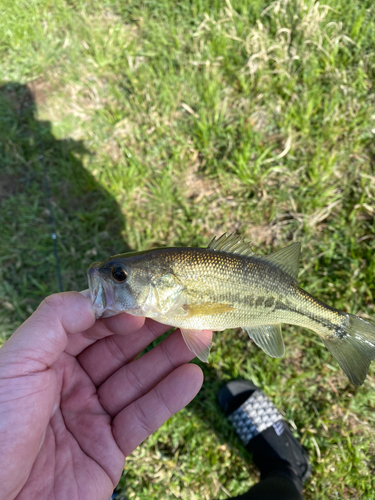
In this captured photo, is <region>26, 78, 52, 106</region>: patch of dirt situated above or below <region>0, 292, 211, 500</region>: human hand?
above

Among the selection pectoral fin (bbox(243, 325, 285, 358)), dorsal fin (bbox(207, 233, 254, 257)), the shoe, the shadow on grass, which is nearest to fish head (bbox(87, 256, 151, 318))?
dorsal fin (bbox(207, 233, 254, 257))

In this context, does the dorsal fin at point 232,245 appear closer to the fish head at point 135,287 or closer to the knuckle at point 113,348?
the fish head at point 135,287

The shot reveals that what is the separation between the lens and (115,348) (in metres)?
2.64

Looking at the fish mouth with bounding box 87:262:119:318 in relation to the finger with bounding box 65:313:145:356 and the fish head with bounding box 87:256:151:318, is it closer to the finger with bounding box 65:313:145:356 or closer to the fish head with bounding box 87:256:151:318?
the fish head with bounding box 87:256:151:318

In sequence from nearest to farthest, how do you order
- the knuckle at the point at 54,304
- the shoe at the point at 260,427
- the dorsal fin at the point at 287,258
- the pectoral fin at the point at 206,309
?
1. the knuckle at the point at 54,304
2. the pectoral fin at the point at 206,309
3. the dorsal fin at the point at 287,258
4. the shoe at the point at 260,427

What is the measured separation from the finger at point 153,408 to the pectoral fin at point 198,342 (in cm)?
19

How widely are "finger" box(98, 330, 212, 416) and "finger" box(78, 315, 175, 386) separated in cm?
8

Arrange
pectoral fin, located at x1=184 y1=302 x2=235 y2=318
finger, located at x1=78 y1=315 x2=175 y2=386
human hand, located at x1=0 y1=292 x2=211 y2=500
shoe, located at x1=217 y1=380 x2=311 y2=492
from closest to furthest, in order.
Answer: human hand, located at x1=0 y1=292 x2=211 y2=500, pectoral fin, located at x1=184 y1=302 x2=235 y2=318, finger, located at x1=78 y1=315 x2=175 y2=386, shoe, located at x1=217 y1=380 x2=311 y2=492

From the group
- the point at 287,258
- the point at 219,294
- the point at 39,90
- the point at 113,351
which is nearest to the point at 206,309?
the point at 219,294

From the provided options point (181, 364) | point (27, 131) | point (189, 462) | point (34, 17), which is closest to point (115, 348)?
point (181, 364)

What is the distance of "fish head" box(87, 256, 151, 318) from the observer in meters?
2.12

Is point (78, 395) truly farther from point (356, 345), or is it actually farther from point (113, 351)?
point (356, 345)

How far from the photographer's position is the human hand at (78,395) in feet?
6.14

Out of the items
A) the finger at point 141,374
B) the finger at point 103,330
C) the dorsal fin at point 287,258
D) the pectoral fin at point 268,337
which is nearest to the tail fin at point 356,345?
the pectoral fin at point 268,337
